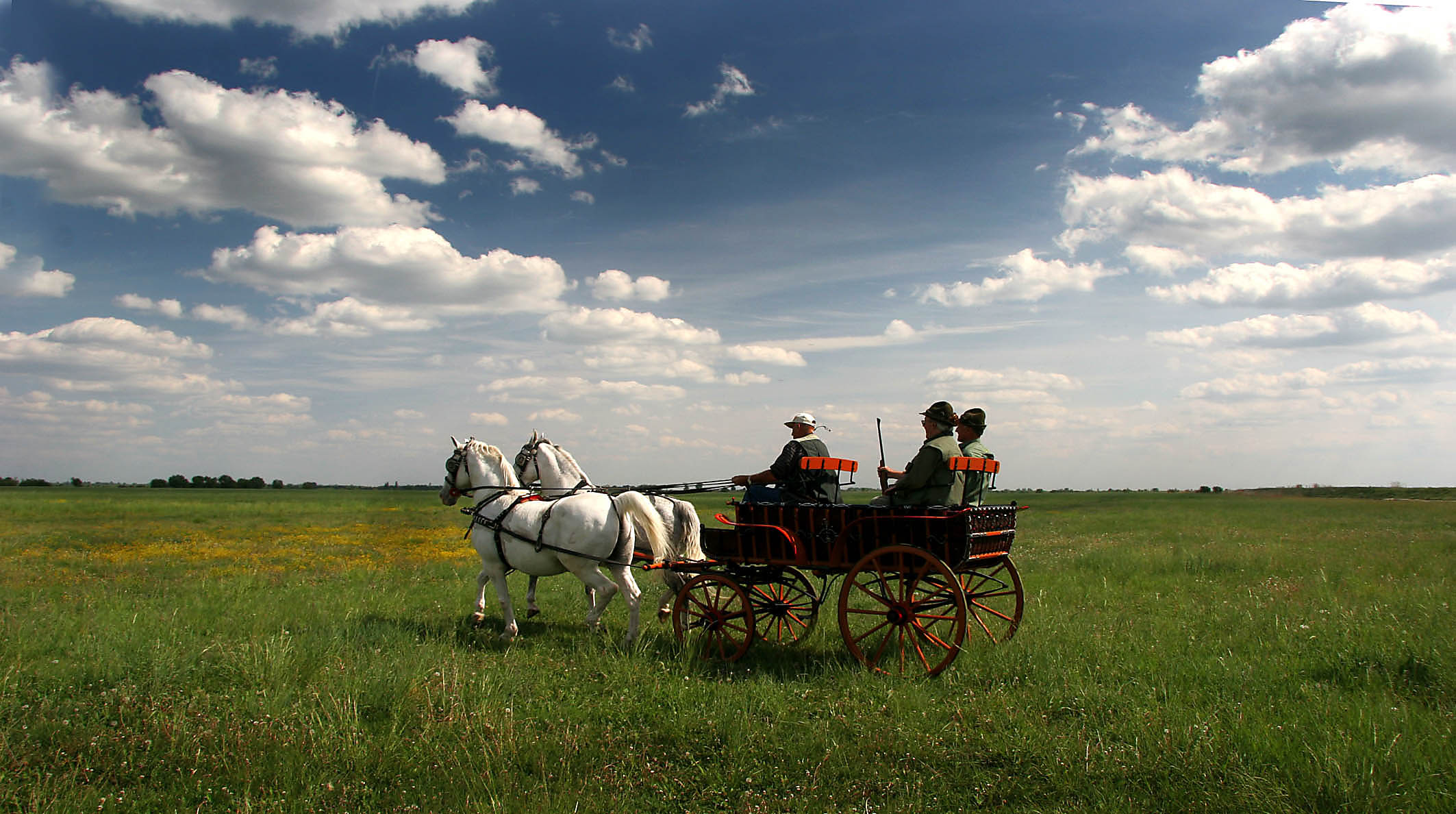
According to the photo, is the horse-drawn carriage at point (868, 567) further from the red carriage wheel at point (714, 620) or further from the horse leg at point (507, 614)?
the horse leg at point (507, 614)

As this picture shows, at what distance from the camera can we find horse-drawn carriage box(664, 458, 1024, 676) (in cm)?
718

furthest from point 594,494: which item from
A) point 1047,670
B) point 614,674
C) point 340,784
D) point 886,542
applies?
point 1047,670

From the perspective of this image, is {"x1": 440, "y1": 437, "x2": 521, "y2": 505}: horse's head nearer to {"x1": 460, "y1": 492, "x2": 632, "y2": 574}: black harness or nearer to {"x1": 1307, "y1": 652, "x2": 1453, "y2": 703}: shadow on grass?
{"x1": 460, "y1": 492, "x2": 632, "y2": 574}: black harness

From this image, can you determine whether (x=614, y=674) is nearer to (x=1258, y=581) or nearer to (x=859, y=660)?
(x=859, y=660)

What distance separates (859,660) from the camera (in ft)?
24.2

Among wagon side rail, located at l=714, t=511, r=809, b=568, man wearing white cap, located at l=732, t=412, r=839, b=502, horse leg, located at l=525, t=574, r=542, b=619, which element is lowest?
horse leg, located at l=525, t=574, r=542, b=619

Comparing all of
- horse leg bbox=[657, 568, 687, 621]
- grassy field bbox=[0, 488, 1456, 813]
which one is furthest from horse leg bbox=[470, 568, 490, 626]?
horse leg bbox=[657, 568, 687, 621]

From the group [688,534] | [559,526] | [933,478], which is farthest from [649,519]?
[933,478]

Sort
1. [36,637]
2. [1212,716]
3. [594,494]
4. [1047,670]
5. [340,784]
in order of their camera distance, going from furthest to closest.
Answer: [594,494] < [36,637] < [1047,670] < [1212,716] < [340,784]

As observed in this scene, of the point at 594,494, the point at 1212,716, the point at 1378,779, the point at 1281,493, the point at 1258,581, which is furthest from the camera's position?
the point at 1281,493

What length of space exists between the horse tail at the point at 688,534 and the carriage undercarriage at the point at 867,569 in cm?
68

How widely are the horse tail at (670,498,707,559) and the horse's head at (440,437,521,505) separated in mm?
2670

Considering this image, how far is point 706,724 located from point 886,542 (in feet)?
8.85

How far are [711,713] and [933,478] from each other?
333 cm
